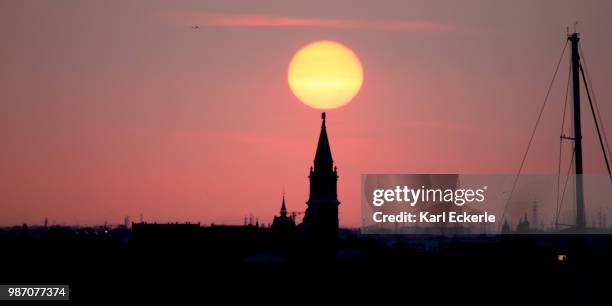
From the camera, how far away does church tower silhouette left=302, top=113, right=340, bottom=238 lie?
415 ft

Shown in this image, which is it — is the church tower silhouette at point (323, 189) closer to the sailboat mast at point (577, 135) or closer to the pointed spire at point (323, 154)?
the pointed spire at point (323, 154)

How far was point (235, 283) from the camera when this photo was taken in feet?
446

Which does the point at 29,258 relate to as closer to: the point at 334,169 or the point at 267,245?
the point at 267,245

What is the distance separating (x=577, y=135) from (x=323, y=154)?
56.4 metres

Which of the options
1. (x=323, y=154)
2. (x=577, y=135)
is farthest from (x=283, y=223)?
(x=577, y=135)

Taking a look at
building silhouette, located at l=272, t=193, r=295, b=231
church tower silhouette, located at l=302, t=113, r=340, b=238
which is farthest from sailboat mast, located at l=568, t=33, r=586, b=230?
building silhouette, located at l=272, t=193, r=295, b=231

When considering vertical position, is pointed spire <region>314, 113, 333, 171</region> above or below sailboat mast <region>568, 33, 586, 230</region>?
above

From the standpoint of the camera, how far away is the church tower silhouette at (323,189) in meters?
126

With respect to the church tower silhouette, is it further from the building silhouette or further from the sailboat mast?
the sailboat mast

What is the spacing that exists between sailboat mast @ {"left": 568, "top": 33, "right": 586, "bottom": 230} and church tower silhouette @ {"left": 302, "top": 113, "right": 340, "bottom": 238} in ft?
175

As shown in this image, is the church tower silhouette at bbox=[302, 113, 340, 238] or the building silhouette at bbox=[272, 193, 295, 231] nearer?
the church tower silhouette at bbox=[302, 113, 340, 238]

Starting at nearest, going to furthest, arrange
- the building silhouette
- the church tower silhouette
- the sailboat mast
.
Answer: the sailboat mast → the church tower silhouette → the building silhouette

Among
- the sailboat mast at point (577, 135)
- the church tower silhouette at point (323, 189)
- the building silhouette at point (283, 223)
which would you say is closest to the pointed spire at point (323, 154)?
the church tower silhouette at point (323, 189)

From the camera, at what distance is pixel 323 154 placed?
12731 cm
